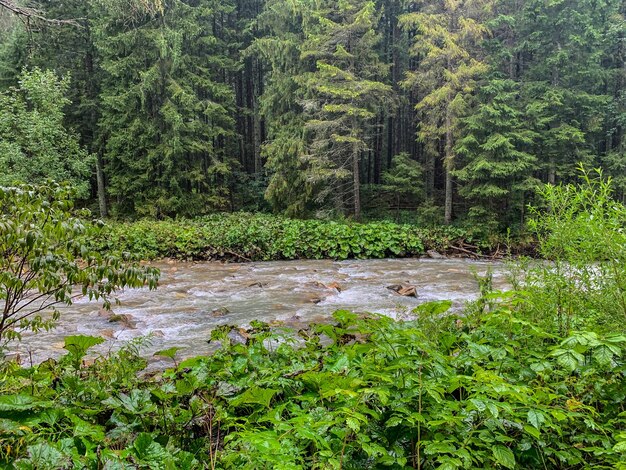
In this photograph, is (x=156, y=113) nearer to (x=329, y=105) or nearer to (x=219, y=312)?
(x=329, y=105)

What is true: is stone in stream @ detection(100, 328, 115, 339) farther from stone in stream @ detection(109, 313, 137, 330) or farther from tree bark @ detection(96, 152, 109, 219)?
tree bark @ detection(96, 152, 109, 219)

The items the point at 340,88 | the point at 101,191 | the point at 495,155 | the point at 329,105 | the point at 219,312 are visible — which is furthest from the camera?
the point at 101,191

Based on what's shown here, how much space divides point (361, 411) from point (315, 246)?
12496 millimetres

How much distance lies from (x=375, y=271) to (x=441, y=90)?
8.61 m

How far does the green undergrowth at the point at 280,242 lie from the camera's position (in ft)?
45.6

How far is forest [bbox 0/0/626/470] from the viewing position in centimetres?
187

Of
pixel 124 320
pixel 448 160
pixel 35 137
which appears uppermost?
pixel 35 137

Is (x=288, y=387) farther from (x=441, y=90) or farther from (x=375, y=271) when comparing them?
(x=441, y=90)

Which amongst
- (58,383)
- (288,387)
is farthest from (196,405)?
(58,383)

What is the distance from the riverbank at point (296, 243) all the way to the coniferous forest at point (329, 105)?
238cm

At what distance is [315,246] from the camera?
14297 mm

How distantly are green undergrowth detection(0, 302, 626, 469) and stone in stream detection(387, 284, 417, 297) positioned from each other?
19.8 ft

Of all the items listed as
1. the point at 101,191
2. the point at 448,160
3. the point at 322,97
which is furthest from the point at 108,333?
the point at 101,191

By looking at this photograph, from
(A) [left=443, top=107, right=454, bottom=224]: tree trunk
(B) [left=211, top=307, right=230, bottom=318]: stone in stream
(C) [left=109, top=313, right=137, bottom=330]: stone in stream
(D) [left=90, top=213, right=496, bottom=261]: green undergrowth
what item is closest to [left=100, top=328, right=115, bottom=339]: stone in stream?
(C) [left=109, top=313, right=137, bottom=330]: stone in stream
